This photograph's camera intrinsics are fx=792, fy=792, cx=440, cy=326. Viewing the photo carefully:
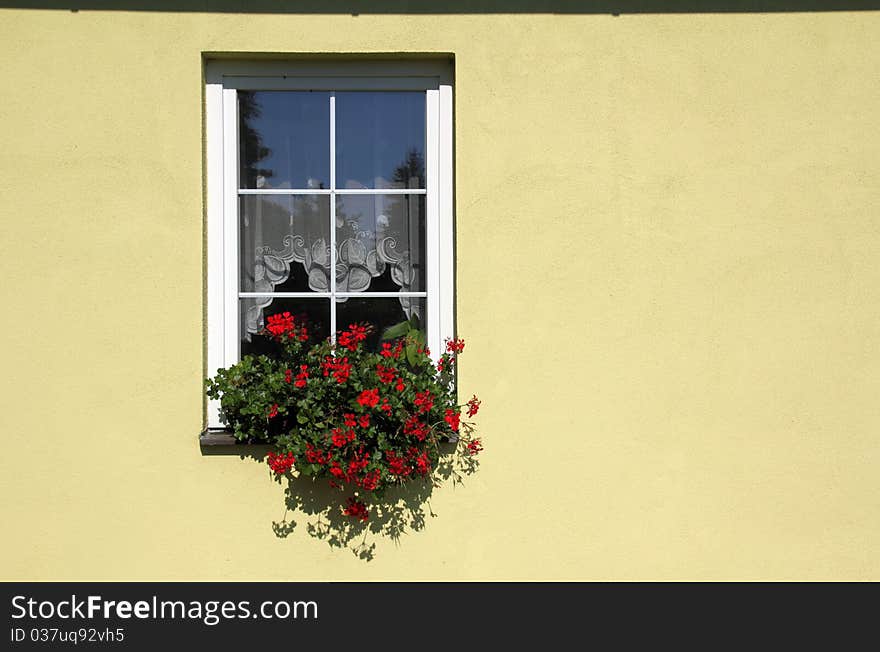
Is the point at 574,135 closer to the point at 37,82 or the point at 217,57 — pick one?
the point at 217,57

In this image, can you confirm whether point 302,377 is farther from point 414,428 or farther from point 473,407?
point 473,407

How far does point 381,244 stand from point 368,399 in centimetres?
71

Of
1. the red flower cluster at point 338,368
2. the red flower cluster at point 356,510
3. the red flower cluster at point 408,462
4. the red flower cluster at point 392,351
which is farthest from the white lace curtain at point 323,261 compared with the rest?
the red flower cluster at point 356,510

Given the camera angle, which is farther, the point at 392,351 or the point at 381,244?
the point at 381,244

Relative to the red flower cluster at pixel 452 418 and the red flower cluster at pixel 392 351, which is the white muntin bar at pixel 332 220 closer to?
the red flower cluster at pixel 392 351

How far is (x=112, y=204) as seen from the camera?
2.99 m

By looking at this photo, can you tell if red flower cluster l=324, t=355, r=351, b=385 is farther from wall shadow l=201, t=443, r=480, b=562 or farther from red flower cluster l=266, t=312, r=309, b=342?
wall shadow l=201, t=443, r=480, b=562

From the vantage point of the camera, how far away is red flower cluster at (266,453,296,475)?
109 inches

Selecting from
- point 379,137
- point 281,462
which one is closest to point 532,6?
point 379,137

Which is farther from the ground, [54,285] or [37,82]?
[37,82]

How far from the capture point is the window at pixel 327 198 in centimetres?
310

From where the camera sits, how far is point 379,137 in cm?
317
